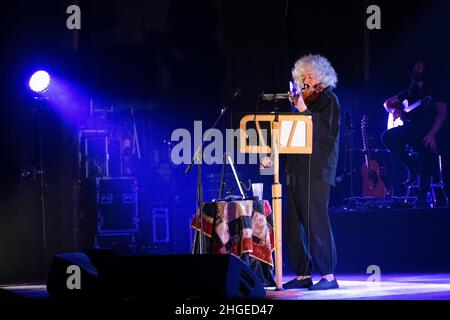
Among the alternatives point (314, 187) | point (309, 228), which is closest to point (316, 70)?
point (314, 187)

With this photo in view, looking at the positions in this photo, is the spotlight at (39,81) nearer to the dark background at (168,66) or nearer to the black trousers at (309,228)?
the dark background at (168,66)

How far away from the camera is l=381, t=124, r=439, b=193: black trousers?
25.9 ft

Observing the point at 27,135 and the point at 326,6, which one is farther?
the point at 326,6

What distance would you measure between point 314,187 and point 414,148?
268cm

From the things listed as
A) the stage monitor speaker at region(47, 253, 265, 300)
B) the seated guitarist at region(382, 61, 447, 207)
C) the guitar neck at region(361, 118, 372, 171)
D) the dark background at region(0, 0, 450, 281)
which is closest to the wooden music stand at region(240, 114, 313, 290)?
the stage monitor speaker at region(47, 253, 265, 300)

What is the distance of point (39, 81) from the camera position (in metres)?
7.52

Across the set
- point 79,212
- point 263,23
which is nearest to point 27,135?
point 79,212

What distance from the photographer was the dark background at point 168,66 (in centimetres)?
777

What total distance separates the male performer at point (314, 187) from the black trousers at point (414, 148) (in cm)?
238

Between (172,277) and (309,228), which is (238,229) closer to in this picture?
(309,228)

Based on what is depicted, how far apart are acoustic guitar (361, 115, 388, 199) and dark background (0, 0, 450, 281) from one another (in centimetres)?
15

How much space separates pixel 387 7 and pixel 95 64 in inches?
129
